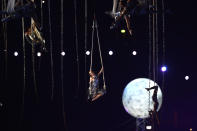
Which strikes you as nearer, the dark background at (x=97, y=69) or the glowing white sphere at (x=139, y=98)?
the glowing white sphere at (x=139, y=98)

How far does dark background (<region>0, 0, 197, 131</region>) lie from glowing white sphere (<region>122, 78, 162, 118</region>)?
39.7 inches

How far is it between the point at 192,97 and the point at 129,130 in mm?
1746

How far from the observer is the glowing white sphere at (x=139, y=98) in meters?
7.68

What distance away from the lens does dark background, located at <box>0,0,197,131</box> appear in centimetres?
824

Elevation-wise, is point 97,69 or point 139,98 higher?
point 97,69

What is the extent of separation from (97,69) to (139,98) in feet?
4.74

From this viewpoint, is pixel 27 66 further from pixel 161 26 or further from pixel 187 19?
pixel 187 19

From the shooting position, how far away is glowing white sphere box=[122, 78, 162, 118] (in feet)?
25.2

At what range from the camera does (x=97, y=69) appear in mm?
8766

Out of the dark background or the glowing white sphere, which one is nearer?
the glowing white sphere

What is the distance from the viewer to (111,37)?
8625 mm

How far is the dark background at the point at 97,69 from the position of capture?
27.0 ft

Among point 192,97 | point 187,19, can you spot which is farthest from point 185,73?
point 187,19

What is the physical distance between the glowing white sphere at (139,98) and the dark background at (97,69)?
1.01 metres
